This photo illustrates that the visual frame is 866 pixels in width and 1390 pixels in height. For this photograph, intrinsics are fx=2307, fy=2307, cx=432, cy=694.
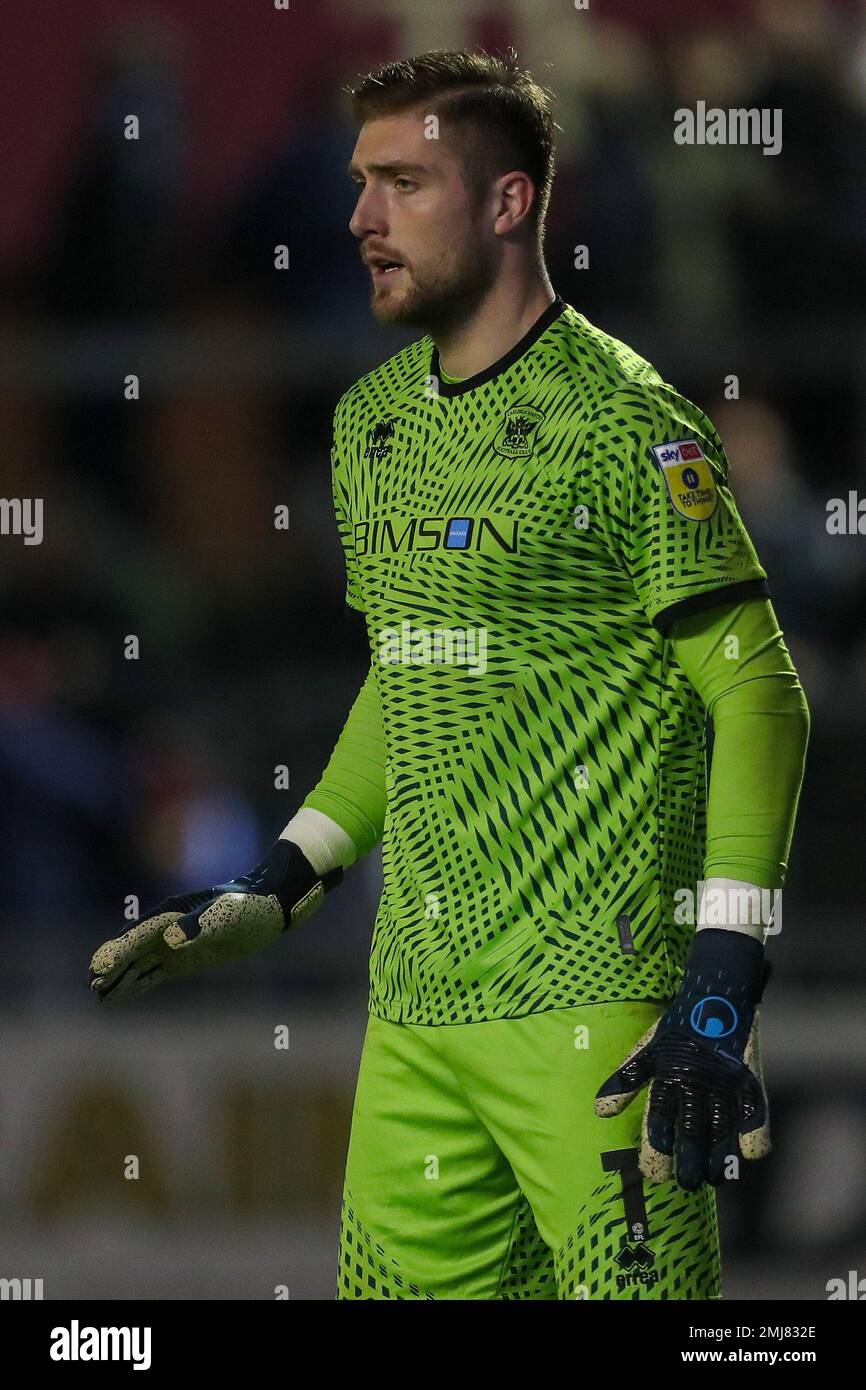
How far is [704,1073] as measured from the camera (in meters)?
2.71

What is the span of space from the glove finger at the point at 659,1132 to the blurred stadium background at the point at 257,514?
2860 millimetres

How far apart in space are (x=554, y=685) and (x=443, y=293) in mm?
560

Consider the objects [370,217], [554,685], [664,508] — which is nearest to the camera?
[664,508]

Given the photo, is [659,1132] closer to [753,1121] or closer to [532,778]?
[753,1121]

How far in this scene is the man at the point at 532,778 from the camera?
2.85 meters

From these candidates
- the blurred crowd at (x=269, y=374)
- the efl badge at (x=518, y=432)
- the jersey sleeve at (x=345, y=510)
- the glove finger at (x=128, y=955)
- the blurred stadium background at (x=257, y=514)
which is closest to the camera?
the efl badge at (x=518, y=432)

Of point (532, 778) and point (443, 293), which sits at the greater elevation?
point (443, 293)

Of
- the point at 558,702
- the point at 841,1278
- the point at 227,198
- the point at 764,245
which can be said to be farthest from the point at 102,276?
the point at 558,702

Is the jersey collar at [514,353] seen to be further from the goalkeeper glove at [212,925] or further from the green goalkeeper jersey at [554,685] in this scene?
the goalkeeper glove at [212,925]

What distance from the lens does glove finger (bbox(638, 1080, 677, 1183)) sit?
2.72 m

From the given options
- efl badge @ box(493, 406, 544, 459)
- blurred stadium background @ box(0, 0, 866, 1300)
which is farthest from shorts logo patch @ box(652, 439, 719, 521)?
blurred stadium background @ box(0, 0, 866, 1300)

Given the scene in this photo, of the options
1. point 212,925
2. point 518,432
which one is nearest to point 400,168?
point 518,432

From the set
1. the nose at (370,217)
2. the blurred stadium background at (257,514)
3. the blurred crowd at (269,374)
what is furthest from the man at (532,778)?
the blurred crowd at (269,374)

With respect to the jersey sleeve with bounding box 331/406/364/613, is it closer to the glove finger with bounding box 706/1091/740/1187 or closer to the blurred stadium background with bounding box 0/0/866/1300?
the glove finger with bounding box 706/1091/740/1187
